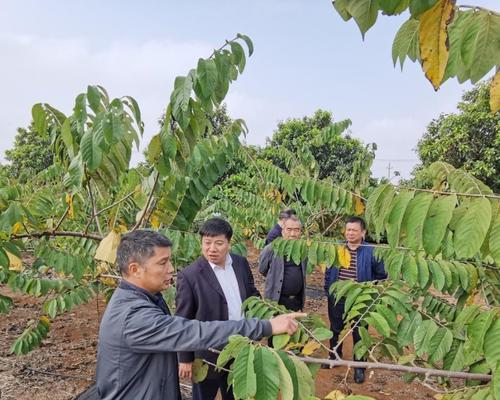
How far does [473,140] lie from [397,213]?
11.8 m

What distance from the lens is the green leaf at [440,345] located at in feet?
5.00

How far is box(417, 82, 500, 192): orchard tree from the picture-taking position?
10680 millimetres

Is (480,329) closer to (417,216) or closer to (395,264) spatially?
(417,216)

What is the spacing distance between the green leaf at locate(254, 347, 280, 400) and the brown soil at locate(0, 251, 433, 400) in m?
2.43

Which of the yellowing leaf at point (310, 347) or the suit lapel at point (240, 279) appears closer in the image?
the yellowing leaf at point (310, 347)

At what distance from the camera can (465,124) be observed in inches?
441

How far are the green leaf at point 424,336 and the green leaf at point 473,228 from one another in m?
0.78

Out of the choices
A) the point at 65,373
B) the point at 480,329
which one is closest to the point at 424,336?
the point at 480,329

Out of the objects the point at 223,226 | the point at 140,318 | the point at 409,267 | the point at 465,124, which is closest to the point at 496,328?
the point at 409,267

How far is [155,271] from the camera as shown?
1.76 m

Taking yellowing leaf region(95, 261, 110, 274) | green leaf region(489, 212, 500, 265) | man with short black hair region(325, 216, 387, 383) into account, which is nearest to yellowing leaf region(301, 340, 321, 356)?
green leaf region(489, 212, 500, 265)

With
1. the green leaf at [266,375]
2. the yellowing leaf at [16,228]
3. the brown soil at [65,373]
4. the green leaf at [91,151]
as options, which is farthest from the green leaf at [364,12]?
the brown soil at [65,373]

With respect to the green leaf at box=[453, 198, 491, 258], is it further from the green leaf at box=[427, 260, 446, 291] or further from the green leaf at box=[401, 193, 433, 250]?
the green leaf at box=[427, 260, 446, 291]

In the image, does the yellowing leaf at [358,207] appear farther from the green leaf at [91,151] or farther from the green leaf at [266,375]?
the green leaf at [266,375]
